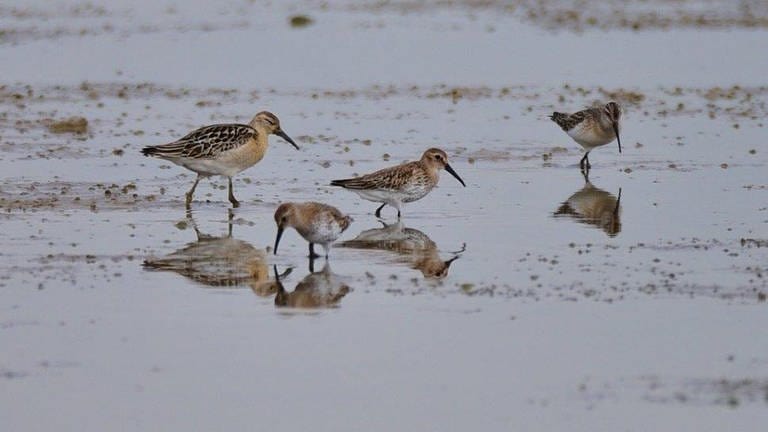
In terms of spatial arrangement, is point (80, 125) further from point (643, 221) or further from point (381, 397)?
point (381, 397)

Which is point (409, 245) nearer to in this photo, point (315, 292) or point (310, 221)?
point (310, 221)

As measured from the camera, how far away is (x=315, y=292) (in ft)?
46.8

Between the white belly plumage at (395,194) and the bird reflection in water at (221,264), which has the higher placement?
the white belly plumage at (395,194)

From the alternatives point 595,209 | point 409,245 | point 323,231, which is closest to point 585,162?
point 595,209

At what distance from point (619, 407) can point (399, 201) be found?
7765mm

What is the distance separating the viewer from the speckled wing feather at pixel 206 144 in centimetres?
1927

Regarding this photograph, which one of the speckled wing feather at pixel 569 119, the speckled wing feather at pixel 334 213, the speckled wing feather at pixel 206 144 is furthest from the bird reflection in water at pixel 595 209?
the speckled wing feather at pixel 206 144

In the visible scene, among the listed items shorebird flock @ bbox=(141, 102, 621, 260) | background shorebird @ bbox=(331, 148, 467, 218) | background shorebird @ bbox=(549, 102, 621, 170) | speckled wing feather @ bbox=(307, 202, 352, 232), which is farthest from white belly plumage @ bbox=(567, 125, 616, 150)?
speckled wing feather @ bbox=(307, 202, 352, 232)

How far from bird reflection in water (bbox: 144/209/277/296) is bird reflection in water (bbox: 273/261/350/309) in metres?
0.21

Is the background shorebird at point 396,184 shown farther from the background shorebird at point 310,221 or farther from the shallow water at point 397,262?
the background shorebird at point 310,221

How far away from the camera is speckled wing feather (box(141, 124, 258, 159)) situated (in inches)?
758

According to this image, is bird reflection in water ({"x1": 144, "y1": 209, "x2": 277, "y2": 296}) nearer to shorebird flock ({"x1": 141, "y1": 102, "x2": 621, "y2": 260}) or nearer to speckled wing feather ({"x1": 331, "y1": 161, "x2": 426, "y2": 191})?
shorebird flock ({"x1": 141, "y1": 102, "x2": 621, "y2": 260})

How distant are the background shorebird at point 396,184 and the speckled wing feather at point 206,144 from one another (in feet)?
5.96

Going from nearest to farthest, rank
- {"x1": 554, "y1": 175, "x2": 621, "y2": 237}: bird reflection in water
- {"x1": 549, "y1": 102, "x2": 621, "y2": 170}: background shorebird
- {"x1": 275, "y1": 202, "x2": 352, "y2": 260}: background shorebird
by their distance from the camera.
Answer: {"x1": 275, "y1": 202, "x2": 352, "y2": 260}: background shorebird → {"x1": 554, "y1": 175, "x2": 621, "y2": 237}: bird reflection in water → {"x1": 549, "y1": 102, "x2": 621, "y2": 170}: background shorebird
